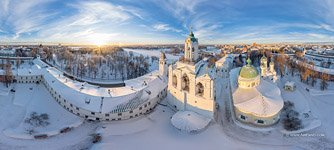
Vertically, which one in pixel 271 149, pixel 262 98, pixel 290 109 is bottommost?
pixel 271 149

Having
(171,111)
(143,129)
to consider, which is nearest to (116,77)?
(171,111)

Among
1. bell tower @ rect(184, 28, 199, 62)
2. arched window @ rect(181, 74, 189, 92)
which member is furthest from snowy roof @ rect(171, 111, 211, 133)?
bell tower @ rect(184, 28, 199, 62)

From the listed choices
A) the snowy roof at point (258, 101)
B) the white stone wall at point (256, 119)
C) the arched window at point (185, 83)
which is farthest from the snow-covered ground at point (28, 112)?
the snowy roof at point (258, 101)

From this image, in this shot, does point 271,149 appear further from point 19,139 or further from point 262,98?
point 19,139

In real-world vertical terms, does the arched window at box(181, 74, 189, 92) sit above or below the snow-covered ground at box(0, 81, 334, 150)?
above

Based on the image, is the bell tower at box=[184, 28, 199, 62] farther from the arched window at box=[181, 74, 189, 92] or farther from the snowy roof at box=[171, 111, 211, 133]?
the snowy roof at box=[171, 111, 211, 133]

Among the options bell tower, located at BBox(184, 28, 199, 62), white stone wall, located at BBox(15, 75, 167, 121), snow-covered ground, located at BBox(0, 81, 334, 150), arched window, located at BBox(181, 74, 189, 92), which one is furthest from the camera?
arched window, located at BBox(181, 74, 189, 92)

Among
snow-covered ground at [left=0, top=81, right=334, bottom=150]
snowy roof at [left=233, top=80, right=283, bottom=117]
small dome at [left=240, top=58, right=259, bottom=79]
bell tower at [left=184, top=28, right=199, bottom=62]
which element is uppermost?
bell tower at [left=184, top=28, right=199, bottom=62]
